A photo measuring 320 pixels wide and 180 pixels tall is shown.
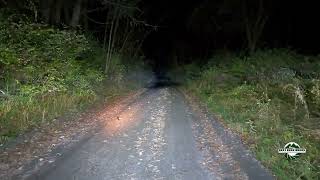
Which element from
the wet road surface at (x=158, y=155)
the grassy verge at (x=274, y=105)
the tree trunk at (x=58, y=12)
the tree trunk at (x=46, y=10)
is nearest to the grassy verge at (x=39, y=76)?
the wet road surface at (x=158, y=155)

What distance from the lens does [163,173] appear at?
7688 millimetres

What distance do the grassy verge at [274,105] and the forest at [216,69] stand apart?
0.03 meters

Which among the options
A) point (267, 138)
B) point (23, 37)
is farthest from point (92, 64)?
point (267, 138)

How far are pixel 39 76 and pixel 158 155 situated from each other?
7.29m

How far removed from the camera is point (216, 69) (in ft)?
88.4

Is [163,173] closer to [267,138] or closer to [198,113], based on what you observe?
[267,138]

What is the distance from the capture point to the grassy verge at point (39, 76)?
36.6 ft

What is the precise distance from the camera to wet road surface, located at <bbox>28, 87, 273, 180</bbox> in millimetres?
7590

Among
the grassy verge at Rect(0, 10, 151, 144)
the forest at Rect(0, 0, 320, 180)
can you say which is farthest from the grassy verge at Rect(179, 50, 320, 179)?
the grassy verge at Rect(0, 10, 151, 144)

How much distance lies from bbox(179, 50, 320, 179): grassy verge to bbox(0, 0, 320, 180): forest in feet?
0.10

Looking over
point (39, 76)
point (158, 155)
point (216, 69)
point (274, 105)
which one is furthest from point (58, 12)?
point (158, 155)

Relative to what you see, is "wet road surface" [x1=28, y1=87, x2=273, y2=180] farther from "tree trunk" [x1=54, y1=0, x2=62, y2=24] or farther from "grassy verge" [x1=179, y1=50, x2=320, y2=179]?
"tree trunk" [x1=54, y1=0, x2=62, y2=24]

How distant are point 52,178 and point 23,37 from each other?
1171cm

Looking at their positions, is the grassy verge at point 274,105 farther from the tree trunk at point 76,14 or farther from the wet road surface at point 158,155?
the tree trunk at point 76,14
